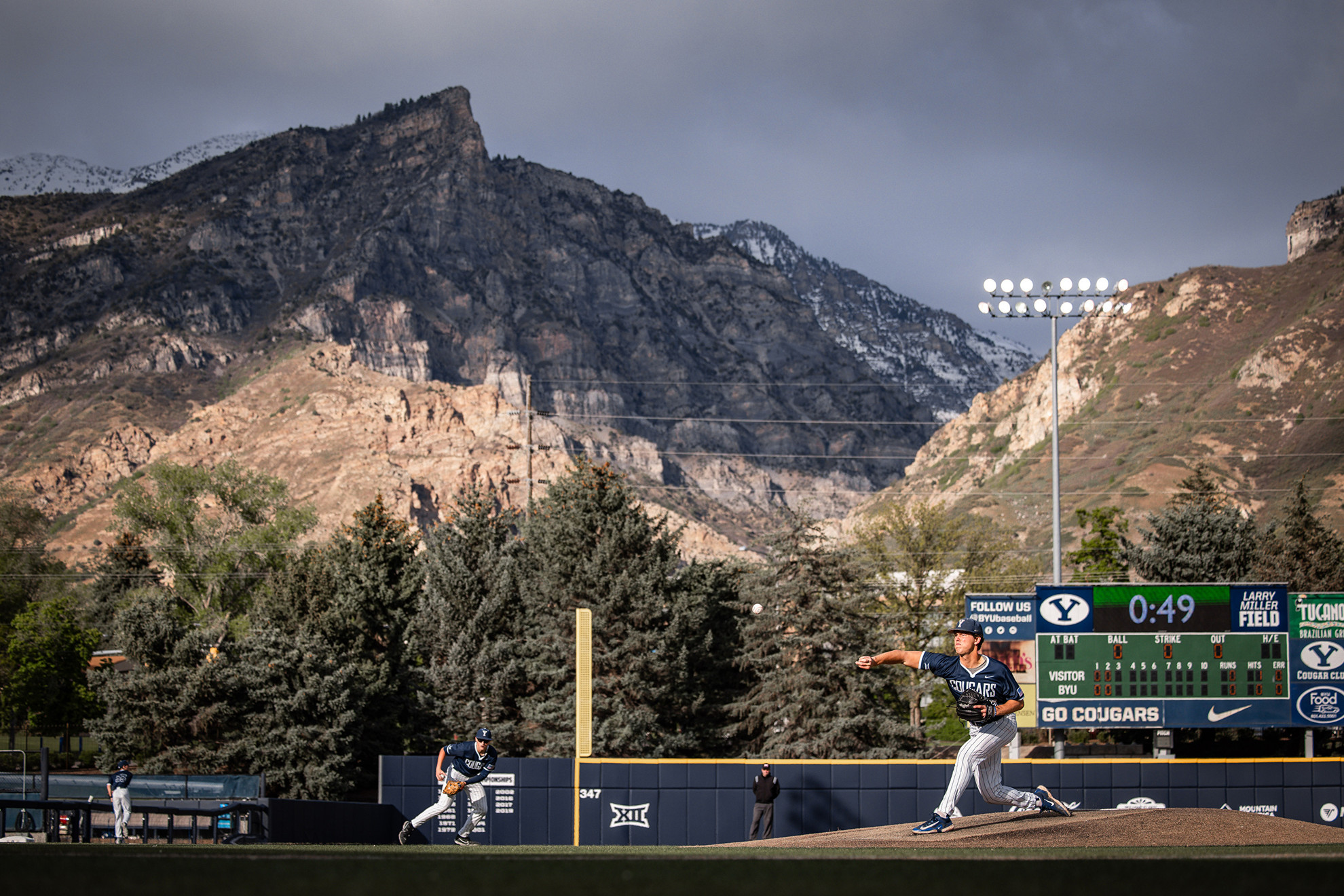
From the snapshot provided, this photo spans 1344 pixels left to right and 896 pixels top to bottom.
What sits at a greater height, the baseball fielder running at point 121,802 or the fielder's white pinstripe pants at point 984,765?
the fielder's white pinstripe pants at point 984,765

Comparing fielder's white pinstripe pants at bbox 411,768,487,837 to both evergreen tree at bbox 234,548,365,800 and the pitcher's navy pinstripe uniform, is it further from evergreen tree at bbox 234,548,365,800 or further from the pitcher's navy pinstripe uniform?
evergreen tree at bbox 234,548,365,800

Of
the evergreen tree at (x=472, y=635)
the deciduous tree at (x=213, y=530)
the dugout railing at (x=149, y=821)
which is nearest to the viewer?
the dugout railing at (x=149, y=821)

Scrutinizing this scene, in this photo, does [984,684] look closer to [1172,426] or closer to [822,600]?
[822,600]

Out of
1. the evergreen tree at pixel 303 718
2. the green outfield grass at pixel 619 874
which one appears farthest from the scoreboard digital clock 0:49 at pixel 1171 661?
the evergreen tree at pixel 303 718

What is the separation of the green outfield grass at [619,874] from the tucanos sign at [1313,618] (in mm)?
20171

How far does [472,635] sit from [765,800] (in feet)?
74.5

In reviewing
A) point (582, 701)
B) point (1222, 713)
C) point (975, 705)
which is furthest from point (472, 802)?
point (1222, 713)

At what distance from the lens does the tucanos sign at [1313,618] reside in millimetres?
27844

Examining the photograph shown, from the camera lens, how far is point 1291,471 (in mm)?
104188

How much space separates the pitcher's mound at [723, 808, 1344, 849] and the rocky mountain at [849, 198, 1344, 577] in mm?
75875

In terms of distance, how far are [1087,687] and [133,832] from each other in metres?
21.8

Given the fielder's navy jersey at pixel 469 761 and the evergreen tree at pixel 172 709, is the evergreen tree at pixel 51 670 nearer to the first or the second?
the evergreen tree at pixel 172 709

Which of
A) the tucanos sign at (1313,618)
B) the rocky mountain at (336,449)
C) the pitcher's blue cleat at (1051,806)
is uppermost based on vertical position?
the rocky mountain at (336,449)

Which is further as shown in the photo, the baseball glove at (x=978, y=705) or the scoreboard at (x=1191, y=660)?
the scoreboard at (x=1191, y=660)
